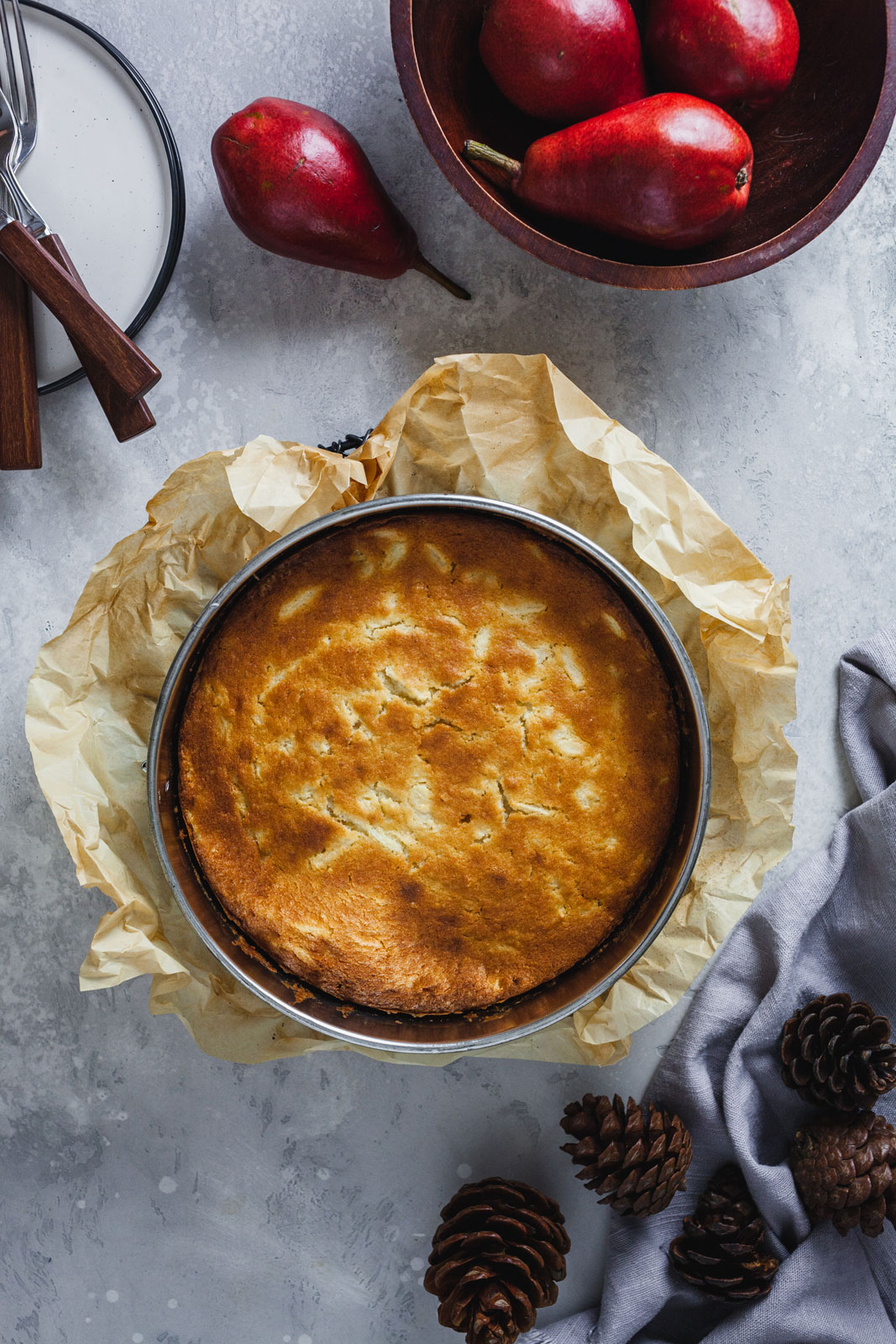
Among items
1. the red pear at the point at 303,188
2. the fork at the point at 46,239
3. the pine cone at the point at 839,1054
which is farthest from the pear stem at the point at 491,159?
the pine cone at the point at 839,1054

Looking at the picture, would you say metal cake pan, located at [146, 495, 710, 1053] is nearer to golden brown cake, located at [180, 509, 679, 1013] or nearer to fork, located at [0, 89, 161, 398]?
golden brown cake, located at [180, 509, 679, 1013]

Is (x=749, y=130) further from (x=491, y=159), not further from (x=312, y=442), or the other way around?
(x=312, y=442)

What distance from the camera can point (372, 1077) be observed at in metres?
1.60

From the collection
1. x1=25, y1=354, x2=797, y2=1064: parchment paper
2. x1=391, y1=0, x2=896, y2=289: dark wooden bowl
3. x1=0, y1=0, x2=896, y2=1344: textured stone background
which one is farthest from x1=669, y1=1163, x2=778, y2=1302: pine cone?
x1=391, y1=0, x2=896, y2=289: dark wooden bowl

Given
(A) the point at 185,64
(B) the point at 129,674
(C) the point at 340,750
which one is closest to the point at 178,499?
(B) the point at 129,674

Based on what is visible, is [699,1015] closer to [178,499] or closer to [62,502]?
[178,499]

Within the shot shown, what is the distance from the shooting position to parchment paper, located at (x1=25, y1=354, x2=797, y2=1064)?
1.36 metres

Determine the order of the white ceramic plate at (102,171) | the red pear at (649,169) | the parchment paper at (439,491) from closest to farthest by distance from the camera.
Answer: the red pear at (649,169) → the parchment paper at (439,491) → the white ceramic plate at (102,171)

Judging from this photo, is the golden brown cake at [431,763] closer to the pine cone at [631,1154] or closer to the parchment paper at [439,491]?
the parchment paper at [439,491]

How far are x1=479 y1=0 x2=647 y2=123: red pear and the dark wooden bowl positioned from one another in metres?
0.05

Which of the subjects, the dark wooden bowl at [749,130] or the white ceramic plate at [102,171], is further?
the white ceramic plate at [102,171]

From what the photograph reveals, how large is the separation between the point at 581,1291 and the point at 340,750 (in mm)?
990

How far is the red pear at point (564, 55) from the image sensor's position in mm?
1275

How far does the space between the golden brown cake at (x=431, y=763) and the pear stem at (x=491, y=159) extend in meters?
0.46
